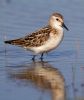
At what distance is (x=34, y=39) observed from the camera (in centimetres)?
1317

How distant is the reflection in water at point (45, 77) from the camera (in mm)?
10123

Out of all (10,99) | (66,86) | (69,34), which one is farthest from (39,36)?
(10,99)

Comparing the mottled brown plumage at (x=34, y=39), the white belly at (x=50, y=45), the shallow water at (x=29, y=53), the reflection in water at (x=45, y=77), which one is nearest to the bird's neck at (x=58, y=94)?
the reflection in water at (x=45, y=77)

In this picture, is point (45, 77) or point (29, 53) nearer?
point (45, 77)

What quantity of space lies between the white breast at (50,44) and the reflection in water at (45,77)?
0.50 m

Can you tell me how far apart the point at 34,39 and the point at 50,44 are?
480 mm

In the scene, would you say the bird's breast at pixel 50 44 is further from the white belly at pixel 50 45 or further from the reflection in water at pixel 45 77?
the reflection in water at pixel 45 77

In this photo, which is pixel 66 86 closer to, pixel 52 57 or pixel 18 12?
pixel 52 57

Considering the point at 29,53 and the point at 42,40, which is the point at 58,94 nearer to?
the point at 42,40

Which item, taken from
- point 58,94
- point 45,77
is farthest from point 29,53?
point 58,94

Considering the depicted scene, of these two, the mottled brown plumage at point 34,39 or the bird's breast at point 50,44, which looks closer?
the bird's breast at point 50,44

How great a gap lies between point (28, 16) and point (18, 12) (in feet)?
1.64

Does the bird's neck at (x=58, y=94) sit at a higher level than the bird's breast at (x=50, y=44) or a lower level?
lower

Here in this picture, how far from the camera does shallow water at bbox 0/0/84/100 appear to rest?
10055mm
